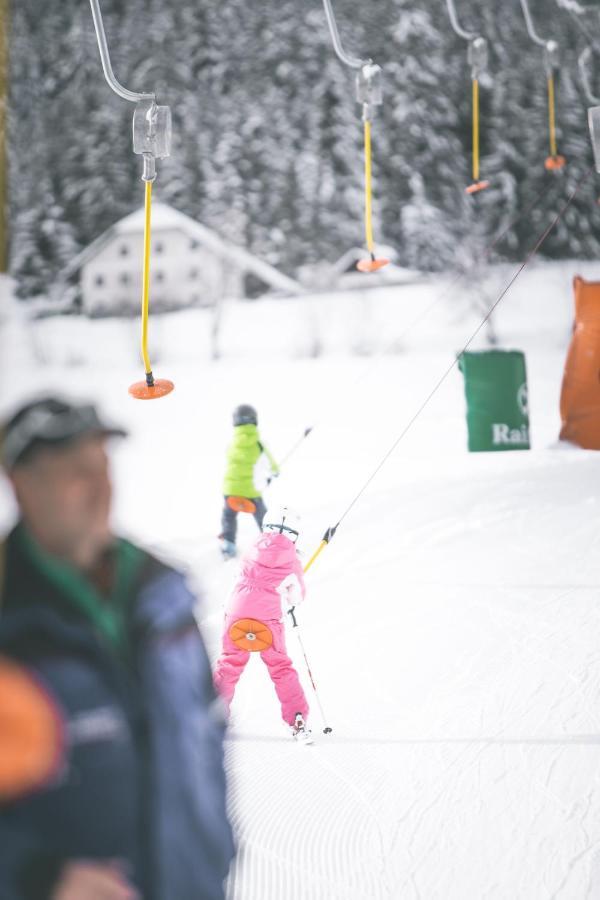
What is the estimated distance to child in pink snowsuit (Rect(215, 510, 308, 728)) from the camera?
2.60m

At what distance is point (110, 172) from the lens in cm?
1055

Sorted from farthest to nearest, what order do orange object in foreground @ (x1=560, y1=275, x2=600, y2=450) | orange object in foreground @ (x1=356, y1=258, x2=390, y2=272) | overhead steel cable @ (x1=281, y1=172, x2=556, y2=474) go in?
1. overhead steel cable @ (x1=281, y1=172, x2=556, y2=474)
2. orange object in foreground @ (x1=560, y1=275, x2=600, y2=450)
3. orange object in foreground @ (x1=356, y1=258, x2=390, y2=272)

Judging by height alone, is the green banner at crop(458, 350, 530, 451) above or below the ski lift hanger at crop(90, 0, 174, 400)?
below

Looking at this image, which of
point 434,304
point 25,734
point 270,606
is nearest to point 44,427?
point 25,734

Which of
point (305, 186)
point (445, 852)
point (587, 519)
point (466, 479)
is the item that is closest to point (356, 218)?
point (305, 186)

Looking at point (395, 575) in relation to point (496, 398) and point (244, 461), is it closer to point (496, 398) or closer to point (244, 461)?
point (244, 461)

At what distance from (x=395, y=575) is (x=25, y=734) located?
3.95 metres

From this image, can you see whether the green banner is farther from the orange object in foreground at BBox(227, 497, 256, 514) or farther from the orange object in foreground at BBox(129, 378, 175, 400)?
the orange object in foreground at BBox(129, 378, 175, 400)

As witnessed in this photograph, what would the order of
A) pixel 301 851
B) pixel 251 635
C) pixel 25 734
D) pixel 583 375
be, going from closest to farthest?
1. pixel 25 734
2. pixel 301 851
3. pixel 251 635
4. pixel 583 375

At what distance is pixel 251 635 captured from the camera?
259 cm

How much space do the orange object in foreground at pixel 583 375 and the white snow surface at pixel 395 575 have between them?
7.9 inches

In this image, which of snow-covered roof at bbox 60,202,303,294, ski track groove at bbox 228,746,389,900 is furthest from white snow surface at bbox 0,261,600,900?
snow-covered roof at bbox 60,202,303,294

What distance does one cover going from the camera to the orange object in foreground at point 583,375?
394 cm

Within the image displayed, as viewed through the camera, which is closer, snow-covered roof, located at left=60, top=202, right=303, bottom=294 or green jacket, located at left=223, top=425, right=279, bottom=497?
green jacket, located at left=223, top=425, right=279, bottom=497
